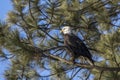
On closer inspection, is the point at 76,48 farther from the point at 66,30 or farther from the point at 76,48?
the point at 66,30

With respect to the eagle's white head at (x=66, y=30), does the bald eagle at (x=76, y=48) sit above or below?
below

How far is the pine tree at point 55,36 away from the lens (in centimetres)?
398

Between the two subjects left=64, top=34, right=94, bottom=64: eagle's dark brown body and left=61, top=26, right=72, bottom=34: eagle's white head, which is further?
left=61, top=26, right=72, bottom=34: eagle's white head

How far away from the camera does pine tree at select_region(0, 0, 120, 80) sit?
3984mm

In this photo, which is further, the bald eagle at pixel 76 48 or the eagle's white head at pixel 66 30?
the eagle's white head at pixel 66 30

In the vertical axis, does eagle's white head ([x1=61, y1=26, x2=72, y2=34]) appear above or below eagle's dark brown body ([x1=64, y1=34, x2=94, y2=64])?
above

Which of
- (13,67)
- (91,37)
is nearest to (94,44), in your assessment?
(91,37)

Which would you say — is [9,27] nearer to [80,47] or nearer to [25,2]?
[25,2]

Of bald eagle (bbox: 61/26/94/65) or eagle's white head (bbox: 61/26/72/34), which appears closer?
bald eagle (bbox: 61/26/94/65)

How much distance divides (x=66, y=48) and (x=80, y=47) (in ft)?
0.60

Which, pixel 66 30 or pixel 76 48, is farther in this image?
pixel 66 30

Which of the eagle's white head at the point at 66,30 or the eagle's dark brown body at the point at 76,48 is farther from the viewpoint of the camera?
the eagle's white head at the point at 66,30

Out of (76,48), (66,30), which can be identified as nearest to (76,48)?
(76,48)

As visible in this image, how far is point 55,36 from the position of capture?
4.82 metres
